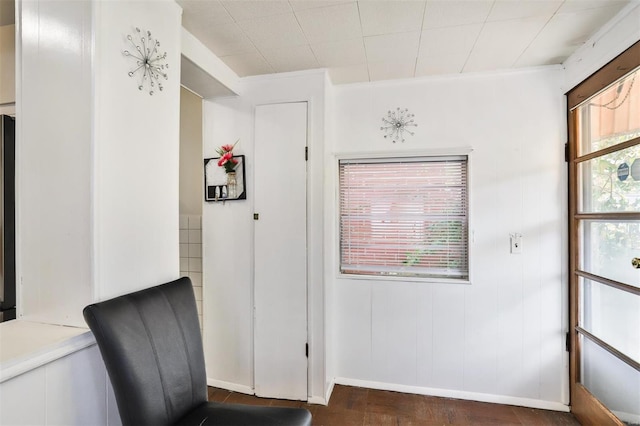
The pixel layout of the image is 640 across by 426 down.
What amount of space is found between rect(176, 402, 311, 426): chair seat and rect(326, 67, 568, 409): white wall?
3.72 feet

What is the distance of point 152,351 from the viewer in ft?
3.62

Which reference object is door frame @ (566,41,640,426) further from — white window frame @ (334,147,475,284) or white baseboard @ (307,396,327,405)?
white baseboard @ (307,396,327,405)

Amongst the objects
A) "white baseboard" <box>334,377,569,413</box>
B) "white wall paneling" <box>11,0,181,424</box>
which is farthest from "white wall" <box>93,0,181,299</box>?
"white baseboard" <box>334,377,569,413</box>

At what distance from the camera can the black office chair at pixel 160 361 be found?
3.29 feet

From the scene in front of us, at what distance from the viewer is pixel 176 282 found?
4.48ft

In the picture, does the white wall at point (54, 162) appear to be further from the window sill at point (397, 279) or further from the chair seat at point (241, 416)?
the window sill at point (397, 279)

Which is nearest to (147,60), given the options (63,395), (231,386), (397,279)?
(63,395)

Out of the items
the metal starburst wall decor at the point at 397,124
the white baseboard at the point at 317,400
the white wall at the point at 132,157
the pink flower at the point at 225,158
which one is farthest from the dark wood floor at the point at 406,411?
the metal starburst wall decor at the point at 397,124

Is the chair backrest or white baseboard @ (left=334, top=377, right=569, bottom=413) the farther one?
white baseboard @ (left=334, top=377, right=569, bottom=413)

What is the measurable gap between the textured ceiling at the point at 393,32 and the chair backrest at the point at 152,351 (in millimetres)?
1411

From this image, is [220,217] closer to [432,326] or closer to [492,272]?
[432,326]

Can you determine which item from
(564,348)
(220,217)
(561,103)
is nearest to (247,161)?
(220,217)

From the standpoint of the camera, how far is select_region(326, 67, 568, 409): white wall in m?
2.10

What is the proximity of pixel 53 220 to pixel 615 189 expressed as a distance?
2759 mm
